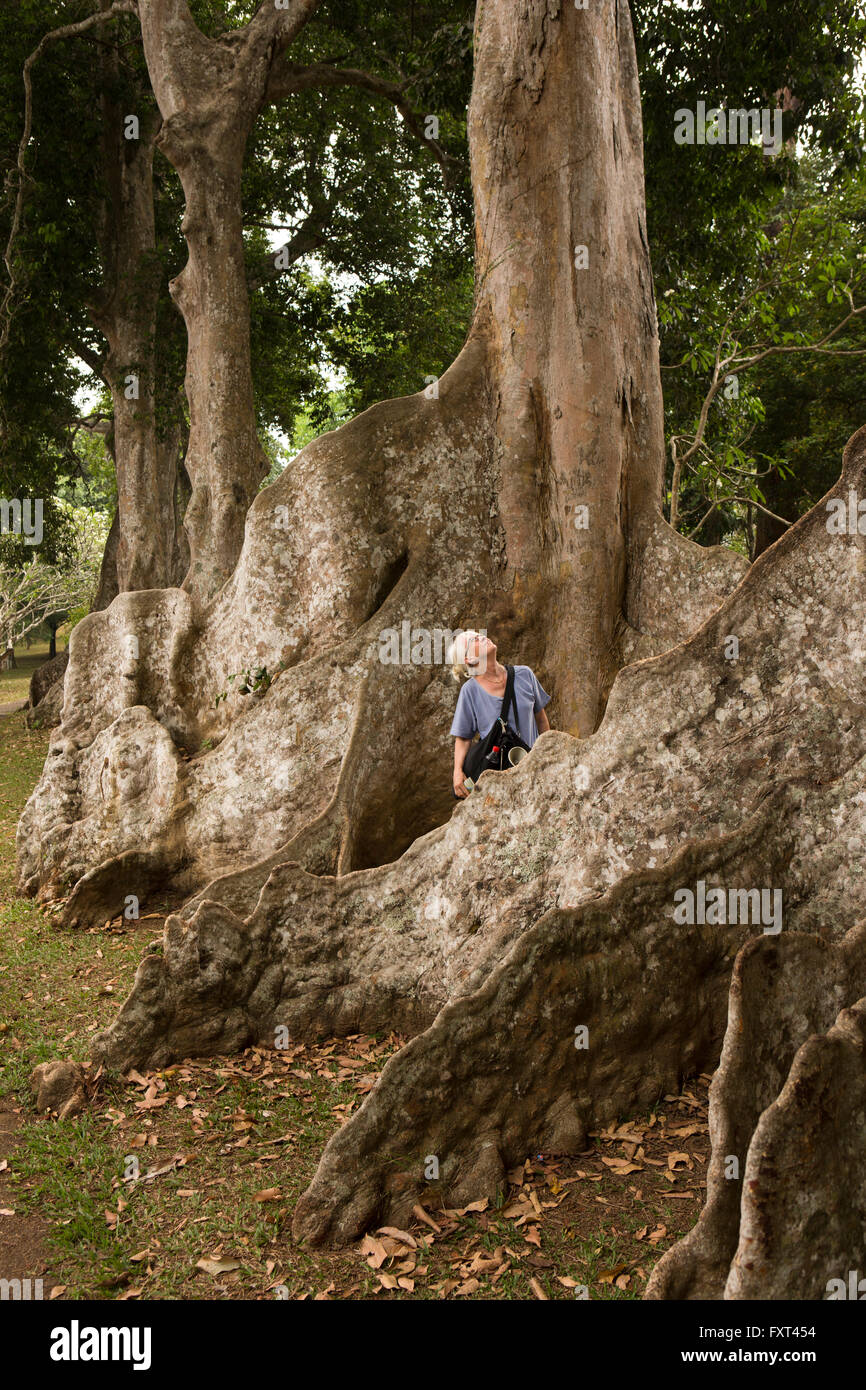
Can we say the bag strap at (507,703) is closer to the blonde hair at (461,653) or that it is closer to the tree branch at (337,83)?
the blonde hair at (461,653)

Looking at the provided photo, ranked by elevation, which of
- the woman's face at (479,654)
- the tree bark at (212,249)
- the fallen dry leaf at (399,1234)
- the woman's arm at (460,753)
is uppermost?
the tree bark at (212,249)

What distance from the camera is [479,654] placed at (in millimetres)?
6594

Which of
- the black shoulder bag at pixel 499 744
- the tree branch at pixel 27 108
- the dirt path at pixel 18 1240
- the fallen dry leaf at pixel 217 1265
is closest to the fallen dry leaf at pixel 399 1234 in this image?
the fallen dry leaf at pixel 217 1265

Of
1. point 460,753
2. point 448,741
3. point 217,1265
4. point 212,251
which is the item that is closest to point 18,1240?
point 217,1265

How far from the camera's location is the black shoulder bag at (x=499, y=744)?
6.50 m

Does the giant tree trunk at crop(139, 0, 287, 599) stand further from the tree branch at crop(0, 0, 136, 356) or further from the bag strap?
the bag strap

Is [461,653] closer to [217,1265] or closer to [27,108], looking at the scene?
[217,1265]

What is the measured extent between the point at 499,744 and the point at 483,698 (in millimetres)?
338

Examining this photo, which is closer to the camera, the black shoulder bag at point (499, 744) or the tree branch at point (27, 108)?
the black shoulder bag at point (499, 744)

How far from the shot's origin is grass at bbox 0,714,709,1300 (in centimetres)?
408

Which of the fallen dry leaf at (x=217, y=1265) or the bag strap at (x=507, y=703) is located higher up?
the bag strap at (x=507, y=703)

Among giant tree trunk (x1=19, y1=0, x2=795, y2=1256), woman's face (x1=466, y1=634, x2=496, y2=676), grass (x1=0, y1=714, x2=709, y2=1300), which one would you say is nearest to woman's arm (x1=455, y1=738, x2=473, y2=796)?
woman's face (x1=466, y1=634, x2=496, y2=676)

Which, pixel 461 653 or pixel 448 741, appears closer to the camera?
pixel 461 653

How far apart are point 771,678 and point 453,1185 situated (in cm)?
273
